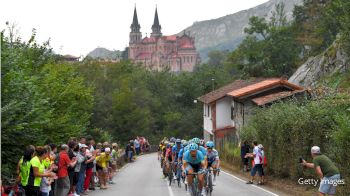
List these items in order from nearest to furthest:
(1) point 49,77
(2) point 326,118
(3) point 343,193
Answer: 1. (3) point 343,193
2. (2) point 326,118
3. (1) point 49,77

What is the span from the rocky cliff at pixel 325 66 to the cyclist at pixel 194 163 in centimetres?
2864

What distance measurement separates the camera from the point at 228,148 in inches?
1476

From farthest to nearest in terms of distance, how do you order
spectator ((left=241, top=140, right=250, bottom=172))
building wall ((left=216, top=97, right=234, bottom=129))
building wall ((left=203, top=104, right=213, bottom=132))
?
1. building wall ((left=203, top=104, right=213, bottom=132))
2. building wall ((left=216, top=97, right=234, bottom=129))
3. spectator ((left=241, top=140, right=250, bottom=172))

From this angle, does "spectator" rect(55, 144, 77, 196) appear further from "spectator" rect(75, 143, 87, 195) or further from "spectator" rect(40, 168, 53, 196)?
"spectator" rect(40, 168, 53, 196)

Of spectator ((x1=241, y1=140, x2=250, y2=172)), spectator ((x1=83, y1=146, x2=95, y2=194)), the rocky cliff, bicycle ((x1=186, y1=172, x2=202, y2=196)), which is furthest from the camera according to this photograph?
the rocky cliff

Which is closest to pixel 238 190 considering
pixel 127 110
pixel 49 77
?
pixel 49 77

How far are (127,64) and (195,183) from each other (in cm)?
10007

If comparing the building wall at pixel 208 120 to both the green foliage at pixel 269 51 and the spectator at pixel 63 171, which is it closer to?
the green foliage at pixel 269 51

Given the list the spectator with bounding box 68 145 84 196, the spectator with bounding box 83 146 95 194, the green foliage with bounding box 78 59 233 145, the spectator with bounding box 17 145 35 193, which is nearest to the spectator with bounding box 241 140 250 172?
the spectator with bounding box 83 146 95 194

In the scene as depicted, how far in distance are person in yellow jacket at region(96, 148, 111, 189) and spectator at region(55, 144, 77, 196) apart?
4963 millimetres

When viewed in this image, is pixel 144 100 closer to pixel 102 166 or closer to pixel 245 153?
pixel 245 153

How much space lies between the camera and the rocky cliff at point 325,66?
142 feet

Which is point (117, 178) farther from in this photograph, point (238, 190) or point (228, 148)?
point (228, 148)

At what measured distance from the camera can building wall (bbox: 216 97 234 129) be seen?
5469 centimetres
